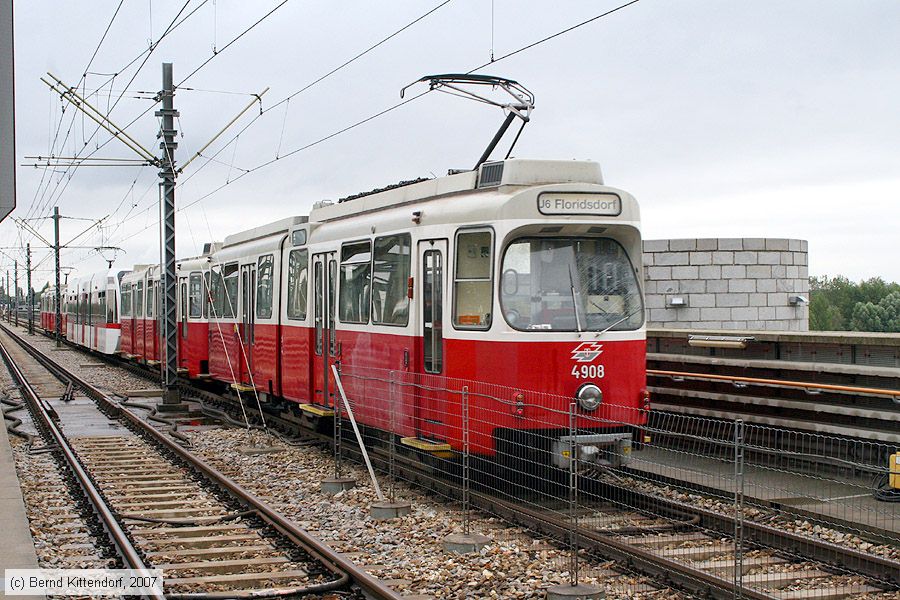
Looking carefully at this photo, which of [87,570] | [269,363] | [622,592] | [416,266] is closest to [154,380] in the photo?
[269,363]

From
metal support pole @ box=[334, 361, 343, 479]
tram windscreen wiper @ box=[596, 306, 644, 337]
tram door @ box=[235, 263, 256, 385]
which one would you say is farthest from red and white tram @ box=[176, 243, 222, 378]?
tram windscreen wiper @ box=[596, 306, 644, 337]

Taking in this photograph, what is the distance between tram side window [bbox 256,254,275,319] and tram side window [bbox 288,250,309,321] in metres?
1.17

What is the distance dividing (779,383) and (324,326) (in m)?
6.18

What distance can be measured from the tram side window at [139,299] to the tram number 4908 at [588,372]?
1021 inches

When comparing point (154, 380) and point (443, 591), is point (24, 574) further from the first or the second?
point (154, 380)

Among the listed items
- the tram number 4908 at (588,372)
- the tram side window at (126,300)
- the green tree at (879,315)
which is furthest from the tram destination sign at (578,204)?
the green tree at (879,315)

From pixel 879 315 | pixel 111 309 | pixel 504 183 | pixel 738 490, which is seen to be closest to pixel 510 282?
pixel 504 183

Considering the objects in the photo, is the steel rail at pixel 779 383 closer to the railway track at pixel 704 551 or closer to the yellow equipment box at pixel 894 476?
the yellow equipment box at pixel 894 476

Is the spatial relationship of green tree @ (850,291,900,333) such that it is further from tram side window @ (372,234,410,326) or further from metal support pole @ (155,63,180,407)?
tram side window @ (372,234,410,326)

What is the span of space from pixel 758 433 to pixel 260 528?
6.51 m

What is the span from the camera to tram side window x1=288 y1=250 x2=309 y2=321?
1606 centimetres

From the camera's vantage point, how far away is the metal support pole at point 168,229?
74.1 feet

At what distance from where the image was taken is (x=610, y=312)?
11070 mm

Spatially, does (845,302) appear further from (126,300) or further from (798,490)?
(798,490)
